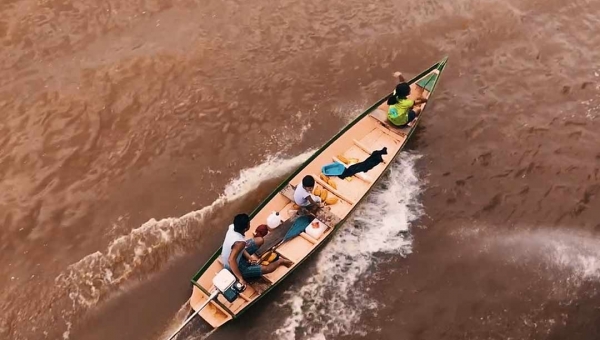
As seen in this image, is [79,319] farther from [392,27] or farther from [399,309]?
[392,27]

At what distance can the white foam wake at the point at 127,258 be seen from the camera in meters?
11.8

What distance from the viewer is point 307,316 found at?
1173 centimetres

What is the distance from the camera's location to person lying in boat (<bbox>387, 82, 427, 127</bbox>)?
1380 cm

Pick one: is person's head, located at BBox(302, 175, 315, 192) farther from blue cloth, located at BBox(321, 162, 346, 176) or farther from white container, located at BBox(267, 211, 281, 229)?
blue cloth, located at BBox(321, 162, 346, 176)

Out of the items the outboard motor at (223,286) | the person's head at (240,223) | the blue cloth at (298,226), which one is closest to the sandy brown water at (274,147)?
the blue cloth at (298,226)

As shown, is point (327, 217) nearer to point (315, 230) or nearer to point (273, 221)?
point (315, 230)

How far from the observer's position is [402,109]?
13883 millimetres

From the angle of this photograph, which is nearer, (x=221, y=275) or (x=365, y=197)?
(x=221, y=275)

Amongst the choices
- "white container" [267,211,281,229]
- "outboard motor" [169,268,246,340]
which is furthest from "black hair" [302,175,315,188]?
"outboard motor" [169,268,246,340]

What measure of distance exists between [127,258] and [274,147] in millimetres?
4986

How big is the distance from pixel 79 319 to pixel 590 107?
15.4 metres

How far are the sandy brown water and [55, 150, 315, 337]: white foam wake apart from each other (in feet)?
0.15

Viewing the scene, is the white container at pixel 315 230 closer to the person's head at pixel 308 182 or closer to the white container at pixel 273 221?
the white container at pixel 273 221

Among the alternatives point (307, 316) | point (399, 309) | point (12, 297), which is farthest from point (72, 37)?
point (399, 309)
